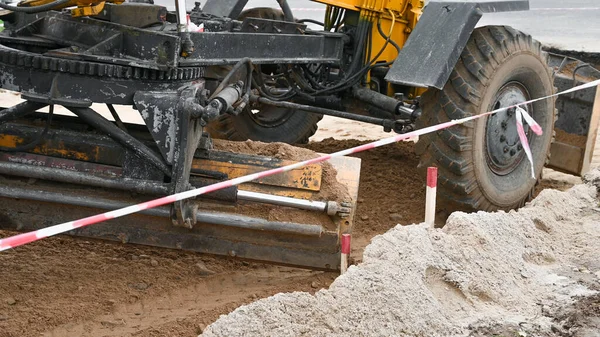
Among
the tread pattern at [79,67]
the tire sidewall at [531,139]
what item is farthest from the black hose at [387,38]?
the tread pattern at [79,67]

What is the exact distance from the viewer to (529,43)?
697 cm

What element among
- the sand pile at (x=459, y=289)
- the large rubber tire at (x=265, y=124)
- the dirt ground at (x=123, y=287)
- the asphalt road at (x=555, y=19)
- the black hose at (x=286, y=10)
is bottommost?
the dirt ground at (x=123, y=287)

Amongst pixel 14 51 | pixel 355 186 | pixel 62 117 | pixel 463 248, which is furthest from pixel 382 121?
pixel 14 51

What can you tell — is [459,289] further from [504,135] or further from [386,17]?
[386,17]

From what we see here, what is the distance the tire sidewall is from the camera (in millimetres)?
6602

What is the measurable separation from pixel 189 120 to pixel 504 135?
9.06 feet

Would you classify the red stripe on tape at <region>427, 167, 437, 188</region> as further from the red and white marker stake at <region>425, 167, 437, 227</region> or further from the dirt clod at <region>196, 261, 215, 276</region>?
the dirt clod at <region>196, 261, 215, 276</region>

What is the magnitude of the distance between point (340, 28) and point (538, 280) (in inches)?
111

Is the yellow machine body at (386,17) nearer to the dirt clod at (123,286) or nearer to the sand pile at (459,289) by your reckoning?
the dirt clod at (123,286)

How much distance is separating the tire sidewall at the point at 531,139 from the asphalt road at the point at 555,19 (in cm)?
698

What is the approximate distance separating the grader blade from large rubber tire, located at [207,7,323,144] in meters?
2.44

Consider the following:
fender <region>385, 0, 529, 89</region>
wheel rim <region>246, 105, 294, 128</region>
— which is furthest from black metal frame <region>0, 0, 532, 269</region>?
wheel rim <region>246, 105, 294, 128</region>

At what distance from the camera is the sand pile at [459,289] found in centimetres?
430

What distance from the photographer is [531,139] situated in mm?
7270
